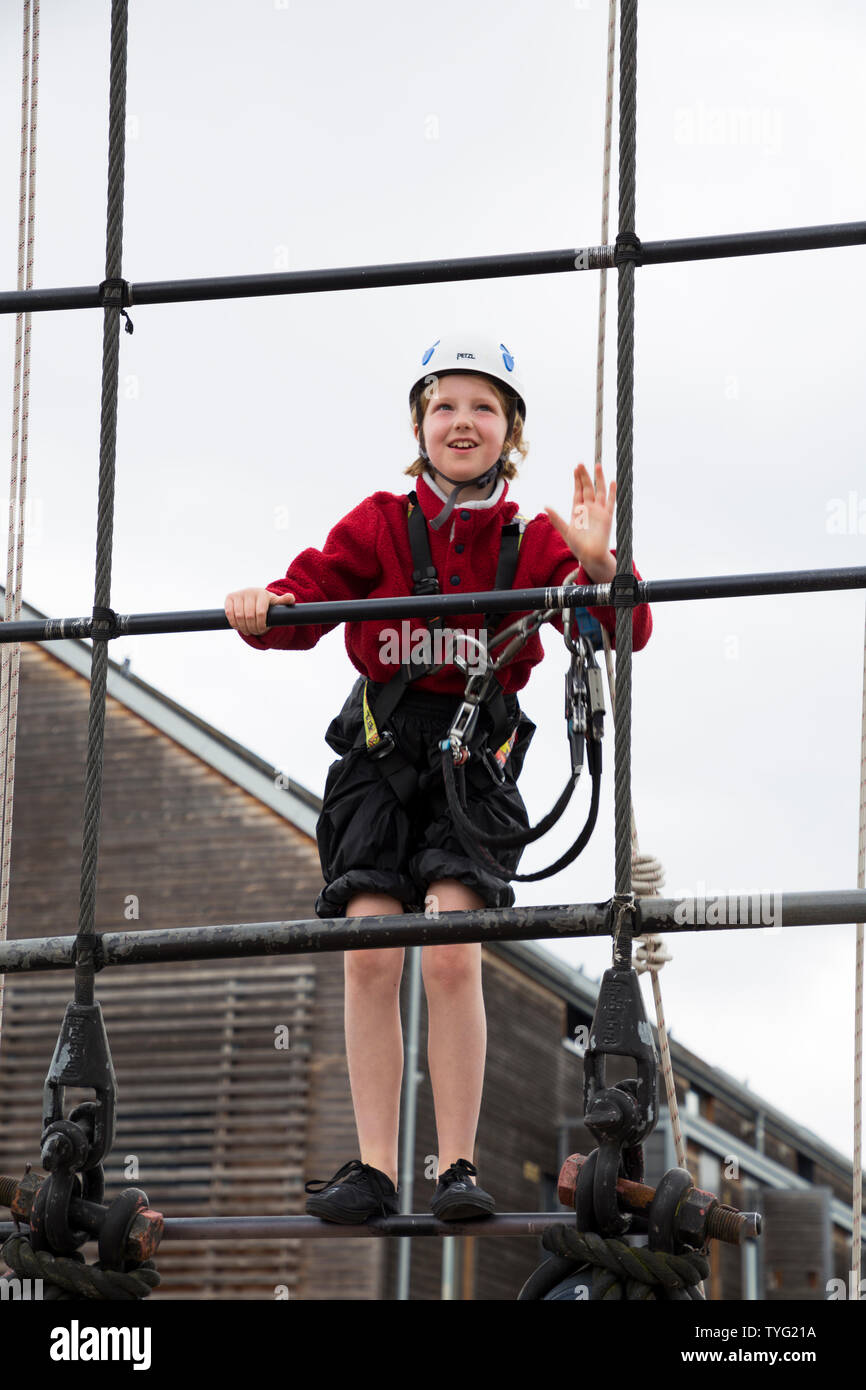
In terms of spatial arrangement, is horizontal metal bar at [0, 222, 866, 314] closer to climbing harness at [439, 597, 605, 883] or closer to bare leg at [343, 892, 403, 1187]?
climbing harness at [439, 597, 605, 883]

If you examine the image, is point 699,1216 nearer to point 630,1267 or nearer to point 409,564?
point 630,1267

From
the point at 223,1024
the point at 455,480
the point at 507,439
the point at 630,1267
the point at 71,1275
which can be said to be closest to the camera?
the point at 630,1267

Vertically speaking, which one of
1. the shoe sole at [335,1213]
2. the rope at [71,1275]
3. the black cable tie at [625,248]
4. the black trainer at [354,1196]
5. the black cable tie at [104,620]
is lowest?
the rope at [71,1275]

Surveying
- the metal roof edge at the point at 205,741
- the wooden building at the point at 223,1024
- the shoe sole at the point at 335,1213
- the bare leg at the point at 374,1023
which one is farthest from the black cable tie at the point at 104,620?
the metal roof edge at the point at 205,741

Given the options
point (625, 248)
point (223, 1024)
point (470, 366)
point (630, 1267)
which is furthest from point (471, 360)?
point (223, 1024)

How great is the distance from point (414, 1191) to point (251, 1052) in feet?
4.53

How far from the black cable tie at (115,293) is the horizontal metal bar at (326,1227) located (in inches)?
50.8

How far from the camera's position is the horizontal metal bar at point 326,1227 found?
99.0 inches

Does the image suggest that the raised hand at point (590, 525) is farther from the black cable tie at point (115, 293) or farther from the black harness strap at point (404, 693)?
the black cable tie at point (115, 293)

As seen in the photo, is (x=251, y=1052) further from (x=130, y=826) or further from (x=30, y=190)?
(x=30, y=190)

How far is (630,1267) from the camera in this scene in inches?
84.0

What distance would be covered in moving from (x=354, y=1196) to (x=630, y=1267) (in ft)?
2.40
